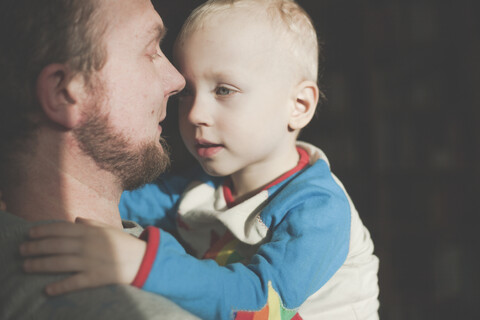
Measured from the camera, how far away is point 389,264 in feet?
11.3

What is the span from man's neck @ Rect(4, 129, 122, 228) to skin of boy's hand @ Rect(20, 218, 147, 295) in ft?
0.59

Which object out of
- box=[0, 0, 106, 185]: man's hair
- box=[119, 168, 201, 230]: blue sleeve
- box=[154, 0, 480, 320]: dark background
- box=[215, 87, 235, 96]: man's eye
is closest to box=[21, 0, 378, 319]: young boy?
box=[215, 87, 235, 96]: man's eye

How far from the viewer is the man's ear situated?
1.04 metres

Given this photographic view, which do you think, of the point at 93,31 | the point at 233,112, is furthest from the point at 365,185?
the point at 93,31

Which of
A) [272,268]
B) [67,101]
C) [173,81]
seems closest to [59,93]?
[67,101]

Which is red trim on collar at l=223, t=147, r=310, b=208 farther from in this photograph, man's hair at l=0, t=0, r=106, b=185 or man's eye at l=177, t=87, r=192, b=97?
man's hair at l=0, t=0, r=106, b=185

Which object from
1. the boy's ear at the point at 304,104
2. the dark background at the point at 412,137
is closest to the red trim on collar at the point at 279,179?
the boy's ear at the point at 304,104

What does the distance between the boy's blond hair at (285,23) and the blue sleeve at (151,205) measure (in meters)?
0.55

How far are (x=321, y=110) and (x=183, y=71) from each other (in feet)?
8.37

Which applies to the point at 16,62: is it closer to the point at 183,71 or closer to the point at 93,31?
the point at 93,31

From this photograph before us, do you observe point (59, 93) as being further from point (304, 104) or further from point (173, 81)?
point (304, 104)

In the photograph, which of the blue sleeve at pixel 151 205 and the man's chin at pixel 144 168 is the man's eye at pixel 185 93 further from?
the blue sleeve at pixel 151 205

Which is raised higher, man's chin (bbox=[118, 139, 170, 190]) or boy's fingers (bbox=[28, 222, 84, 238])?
boy's fingers (bbox=[28, 222, 84, 238])

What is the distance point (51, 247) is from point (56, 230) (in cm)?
3
